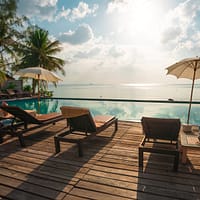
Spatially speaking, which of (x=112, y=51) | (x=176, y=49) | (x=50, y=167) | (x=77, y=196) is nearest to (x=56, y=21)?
(x=112, y=51)

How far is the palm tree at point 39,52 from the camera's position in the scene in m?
16.1

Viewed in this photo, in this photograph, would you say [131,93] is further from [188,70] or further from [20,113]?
[20,113]

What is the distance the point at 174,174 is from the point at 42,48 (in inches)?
664

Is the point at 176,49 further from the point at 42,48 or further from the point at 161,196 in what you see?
the point at 42,48

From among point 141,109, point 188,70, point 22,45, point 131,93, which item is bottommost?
point 141,109

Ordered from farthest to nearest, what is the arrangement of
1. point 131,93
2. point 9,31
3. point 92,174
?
point 131,93
point 9,31
point 92,174

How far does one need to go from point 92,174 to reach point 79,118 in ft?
4.10

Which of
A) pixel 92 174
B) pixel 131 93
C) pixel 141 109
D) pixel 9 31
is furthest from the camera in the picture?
pixel 131 93

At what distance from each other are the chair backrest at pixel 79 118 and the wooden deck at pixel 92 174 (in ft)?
1.36

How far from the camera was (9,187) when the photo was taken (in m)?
2.12

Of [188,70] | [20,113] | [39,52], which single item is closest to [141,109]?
[188,70]

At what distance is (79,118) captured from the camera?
340 cm

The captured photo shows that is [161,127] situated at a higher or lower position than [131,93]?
higher

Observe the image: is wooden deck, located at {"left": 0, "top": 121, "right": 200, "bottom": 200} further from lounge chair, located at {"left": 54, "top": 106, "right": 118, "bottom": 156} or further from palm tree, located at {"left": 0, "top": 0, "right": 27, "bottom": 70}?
palm tree, located at {"left": 0, "top": 0, "right": 27, "bottom": 70}
